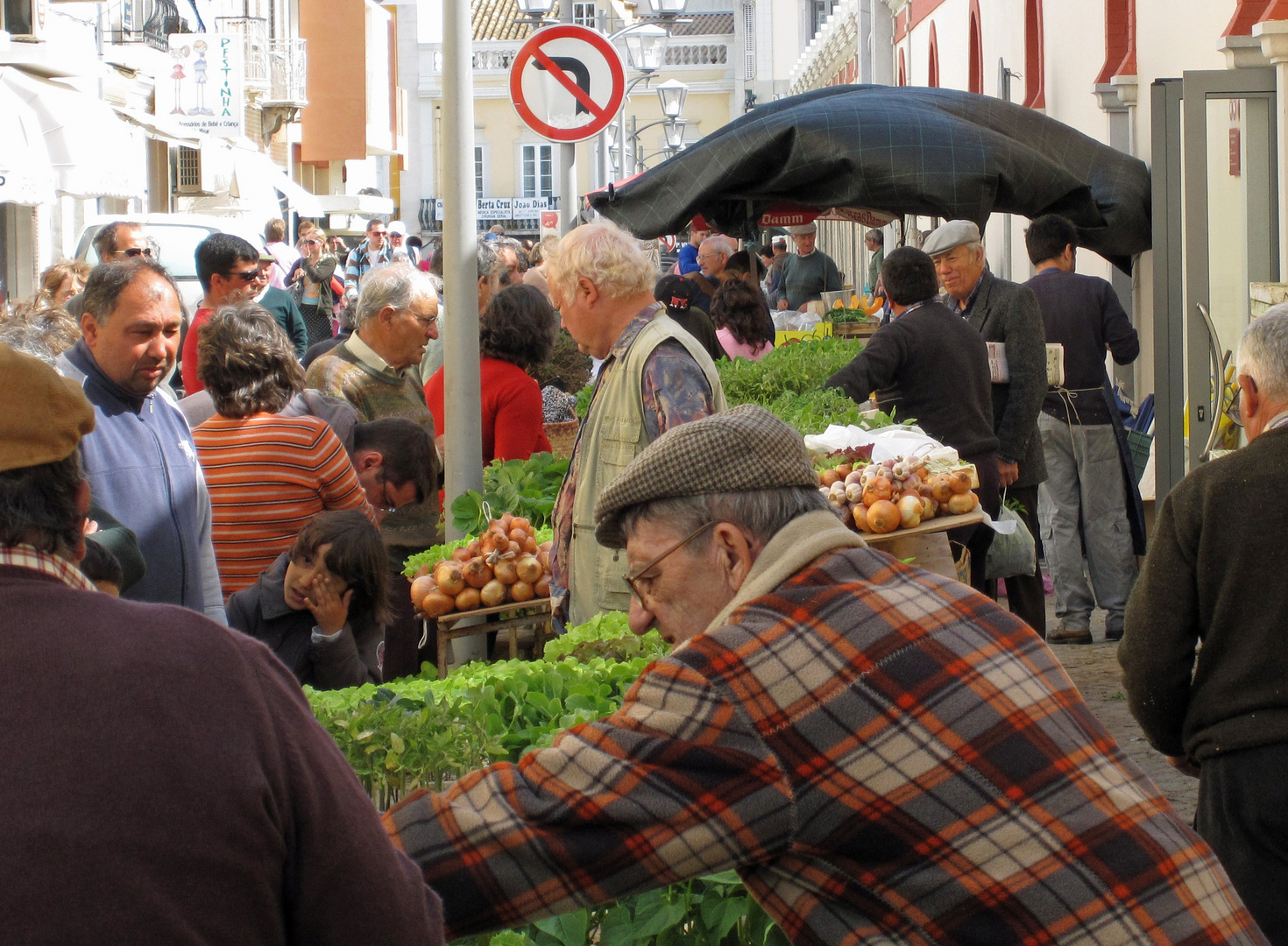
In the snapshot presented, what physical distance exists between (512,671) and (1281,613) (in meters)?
1.60

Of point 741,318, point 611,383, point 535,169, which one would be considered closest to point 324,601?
point 611,383

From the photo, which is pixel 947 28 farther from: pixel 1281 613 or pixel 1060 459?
pixel 1281 613

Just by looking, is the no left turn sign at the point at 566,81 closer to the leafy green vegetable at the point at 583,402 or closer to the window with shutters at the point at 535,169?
the leafy green vegetable at the point at 583,402

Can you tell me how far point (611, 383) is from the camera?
4.15 m

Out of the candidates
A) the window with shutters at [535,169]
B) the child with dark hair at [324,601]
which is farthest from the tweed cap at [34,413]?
the window with shutters at [535,169]

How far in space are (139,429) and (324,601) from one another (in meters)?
0.68

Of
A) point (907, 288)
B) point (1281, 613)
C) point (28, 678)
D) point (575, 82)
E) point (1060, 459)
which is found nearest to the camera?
point (28, 678)

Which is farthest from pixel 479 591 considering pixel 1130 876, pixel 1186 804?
pixel 1130 876

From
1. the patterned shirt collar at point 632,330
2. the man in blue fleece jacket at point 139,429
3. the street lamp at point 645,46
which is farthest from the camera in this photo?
the street lamp at point 645,46

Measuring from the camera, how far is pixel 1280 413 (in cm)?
322

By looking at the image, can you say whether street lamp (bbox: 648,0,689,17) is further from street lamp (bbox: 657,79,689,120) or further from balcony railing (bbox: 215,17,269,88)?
balcony railing (bbox: 215,17,269,88)

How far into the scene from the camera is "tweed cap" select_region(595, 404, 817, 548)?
197 centimetres

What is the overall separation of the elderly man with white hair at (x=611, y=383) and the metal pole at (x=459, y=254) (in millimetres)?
967

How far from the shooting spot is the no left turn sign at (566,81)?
28.2ft
